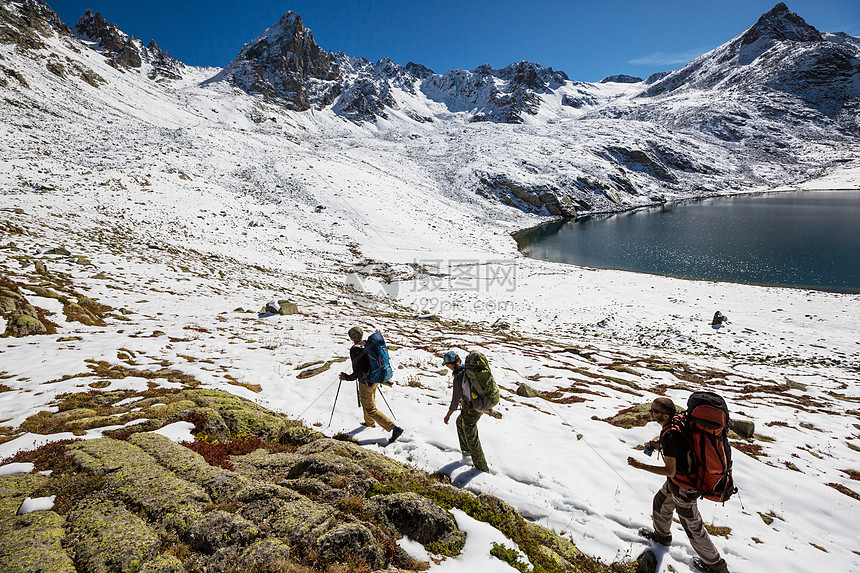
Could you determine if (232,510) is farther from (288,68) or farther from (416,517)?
(288,68)

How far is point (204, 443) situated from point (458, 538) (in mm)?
4819

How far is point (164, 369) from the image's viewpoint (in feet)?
34.1

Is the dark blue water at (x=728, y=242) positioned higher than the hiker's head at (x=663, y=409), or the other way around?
the dark blue water at (x=728, y=242)

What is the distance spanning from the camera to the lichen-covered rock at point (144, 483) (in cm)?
402

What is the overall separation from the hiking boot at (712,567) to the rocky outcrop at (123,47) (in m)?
185

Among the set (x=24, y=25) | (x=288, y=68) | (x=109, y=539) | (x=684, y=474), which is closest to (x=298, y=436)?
(x=109, y=539)

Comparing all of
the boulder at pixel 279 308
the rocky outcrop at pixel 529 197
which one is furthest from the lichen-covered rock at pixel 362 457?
the rocky outcrop at pixel 529 197

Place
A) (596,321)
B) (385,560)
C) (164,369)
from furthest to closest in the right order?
(596,321) < (164,369) < (385,560)

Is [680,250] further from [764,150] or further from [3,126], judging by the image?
[764,150]

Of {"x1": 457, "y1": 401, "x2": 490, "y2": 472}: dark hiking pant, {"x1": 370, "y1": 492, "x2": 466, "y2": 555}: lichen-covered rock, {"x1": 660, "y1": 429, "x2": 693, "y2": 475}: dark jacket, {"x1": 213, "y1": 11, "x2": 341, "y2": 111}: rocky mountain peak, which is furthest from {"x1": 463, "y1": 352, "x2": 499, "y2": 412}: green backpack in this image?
{"x1": 213, "y1": 11, "x2": 341, "y2": 111}: rocky mountain peak

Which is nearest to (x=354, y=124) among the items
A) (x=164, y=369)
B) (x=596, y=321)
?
(x=596, y=321)

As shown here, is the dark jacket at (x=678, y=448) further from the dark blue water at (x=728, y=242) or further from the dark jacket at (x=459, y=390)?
the dark blue water at (x=728, y=242)

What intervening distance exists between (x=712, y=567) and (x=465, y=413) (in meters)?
4.29

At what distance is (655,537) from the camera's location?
5.61m
